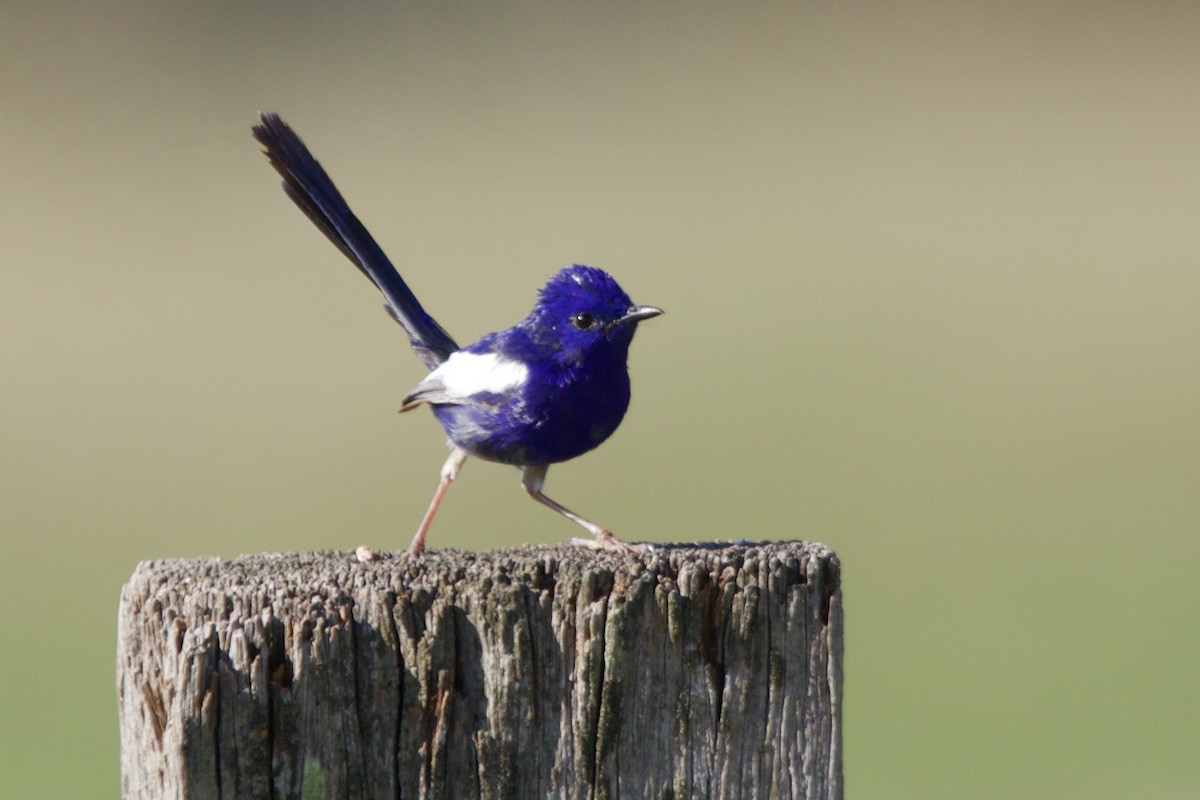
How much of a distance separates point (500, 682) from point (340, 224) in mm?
2683

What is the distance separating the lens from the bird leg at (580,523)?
11.7 feet

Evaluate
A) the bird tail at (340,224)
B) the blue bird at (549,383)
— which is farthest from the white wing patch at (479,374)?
the bird tail at (340,224)

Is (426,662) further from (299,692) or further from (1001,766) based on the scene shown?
(1001,766)

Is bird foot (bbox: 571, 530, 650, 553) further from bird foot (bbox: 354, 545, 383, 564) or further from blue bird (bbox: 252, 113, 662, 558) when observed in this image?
bird foot (bbox: 354, 545, 383, 564)

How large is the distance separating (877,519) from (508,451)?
11.7 metres

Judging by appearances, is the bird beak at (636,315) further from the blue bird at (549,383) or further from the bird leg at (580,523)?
the bird leg at (580,523)

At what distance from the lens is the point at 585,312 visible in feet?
14.6

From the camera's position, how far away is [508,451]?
4480mm

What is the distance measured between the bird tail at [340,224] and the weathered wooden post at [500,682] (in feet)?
7.59

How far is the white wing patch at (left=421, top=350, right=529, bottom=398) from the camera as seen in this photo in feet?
14.6

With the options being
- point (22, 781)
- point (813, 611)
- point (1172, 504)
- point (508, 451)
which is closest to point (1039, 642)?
point (1172, 504)

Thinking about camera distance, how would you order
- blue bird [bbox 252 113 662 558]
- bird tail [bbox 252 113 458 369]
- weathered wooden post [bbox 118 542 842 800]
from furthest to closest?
bird tail [bbox 252 113 458 369]
blue bird [bbox 252 113 662 558]
weathered wooden post [bbox 118 542 842 800]

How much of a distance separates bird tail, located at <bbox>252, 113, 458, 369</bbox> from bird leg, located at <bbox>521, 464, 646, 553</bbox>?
29.0 inches

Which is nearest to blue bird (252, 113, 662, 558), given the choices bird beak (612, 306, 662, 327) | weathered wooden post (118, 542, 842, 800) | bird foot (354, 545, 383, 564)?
bird beak (612, 306, 662, 327)
